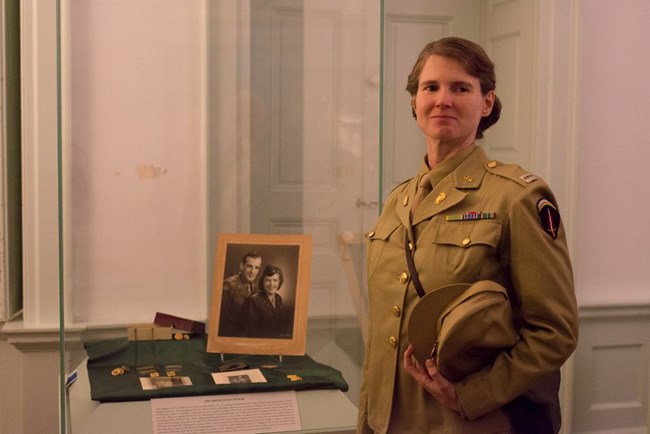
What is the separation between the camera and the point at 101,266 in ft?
8.07

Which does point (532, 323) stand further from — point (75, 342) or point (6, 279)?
point (6, 279)

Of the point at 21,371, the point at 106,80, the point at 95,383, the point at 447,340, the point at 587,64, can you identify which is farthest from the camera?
the point at 587,64

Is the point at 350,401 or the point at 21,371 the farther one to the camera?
the point at 21,371

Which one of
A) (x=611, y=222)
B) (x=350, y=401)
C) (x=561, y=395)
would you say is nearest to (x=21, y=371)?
(x=350, y=401)

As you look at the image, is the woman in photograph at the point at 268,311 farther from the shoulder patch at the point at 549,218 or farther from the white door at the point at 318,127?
the shoulder patch at the point at 549,218

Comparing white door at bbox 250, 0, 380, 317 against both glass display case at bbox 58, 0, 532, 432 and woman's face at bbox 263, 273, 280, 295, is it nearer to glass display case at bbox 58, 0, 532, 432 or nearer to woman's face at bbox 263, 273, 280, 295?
glass display case at bbox 58, 0, 532, 432

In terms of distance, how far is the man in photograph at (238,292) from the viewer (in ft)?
8.00

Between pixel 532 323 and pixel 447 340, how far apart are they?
0.53 ft

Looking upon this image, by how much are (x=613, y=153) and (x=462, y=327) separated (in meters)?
2.69

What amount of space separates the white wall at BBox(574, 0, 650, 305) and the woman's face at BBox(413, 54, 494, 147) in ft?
7.46

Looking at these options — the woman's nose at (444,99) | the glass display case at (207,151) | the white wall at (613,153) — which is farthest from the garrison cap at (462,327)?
the white wall at (613,153)

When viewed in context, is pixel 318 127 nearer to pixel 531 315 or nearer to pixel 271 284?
pixel 271 284

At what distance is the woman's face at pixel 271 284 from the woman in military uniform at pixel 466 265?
67 cm

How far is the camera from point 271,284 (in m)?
2.46
